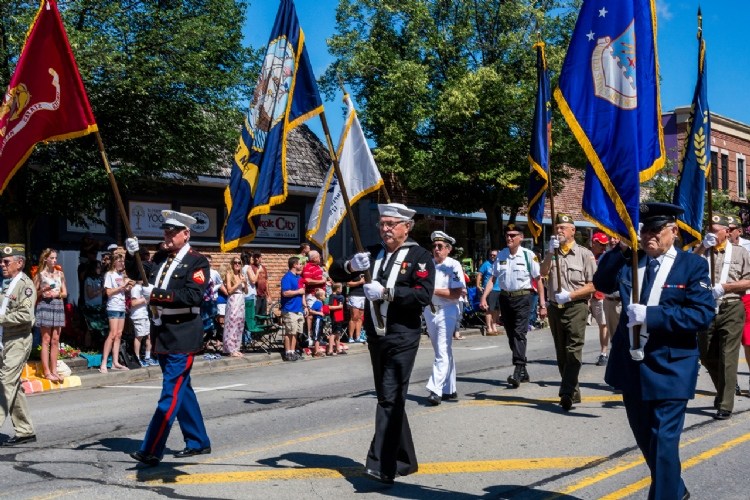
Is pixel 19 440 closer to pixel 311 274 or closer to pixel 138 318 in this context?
pixel 138 318

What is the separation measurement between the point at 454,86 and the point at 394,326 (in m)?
18.6

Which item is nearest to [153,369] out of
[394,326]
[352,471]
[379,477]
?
[352,471]

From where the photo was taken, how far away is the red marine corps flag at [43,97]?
7.82m

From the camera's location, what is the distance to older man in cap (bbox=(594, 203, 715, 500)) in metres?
4.89

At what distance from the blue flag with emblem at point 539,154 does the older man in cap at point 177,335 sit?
4001 mm

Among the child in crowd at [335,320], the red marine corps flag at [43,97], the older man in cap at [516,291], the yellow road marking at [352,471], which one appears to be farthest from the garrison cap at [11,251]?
the child in crowd at [335,320]

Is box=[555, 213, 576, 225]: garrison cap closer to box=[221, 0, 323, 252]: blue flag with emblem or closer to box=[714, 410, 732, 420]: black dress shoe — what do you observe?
box=[714, 410, 732, 420]: black dress shoe

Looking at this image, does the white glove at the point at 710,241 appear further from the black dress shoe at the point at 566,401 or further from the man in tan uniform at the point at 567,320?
the black dress shoe at the point at 566,401

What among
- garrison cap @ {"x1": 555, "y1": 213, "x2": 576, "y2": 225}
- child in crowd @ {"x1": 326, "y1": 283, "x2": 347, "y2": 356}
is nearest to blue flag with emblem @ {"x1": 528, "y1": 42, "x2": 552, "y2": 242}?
garrison cap @ {"x1": 555, "y1": 213, "x2": 576, "y2": 225}

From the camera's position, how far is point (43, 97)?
7.86 m

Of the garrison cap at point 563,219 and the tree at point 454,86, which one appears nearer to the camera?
the garrison cap at point 563,219

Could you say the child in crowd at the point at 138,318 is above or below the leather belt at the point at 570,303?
below

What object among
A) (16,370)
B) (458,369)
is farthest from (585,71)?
(458,369)

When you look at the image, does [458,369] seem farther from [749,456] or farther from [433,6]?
[433,6]
